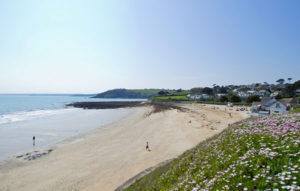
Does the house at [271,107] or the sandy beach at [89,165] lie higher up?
the house at [271,107]

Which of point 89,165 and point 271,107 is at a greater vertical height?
point 271,107

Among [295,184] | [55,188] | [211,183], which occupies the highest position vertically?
[295,184]

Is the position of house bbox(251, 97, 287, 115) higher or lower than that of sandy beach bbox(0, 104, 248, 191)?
higher

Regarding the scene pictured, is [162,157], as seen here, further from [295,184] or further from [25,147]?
[25,147]

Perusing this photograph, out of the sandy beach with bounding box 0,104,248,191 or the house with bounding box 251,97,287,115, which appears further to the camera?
the house with bounding box 251,97,287,115

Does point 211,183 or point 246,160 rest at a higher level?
point 246,160

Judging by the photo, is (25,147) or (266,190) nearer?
(266,190)

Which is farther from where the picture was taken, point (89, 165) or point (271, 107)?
point (271, 107)

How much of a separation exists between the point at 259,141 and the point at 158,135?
2472cm

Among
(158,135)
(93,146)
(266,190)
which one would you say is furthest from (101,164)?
(266,190)

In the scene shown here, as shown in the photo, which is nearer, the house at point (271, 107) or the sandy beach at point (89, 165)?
the sandy beach at point (89, 165)

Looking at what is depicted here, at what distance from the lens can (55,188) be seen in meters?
14.2

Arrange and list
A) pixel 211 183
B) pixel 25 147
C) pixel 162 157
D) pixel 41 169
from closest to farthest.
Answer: pixel 211 183
pixel 41 169
pixel 162 157
pixel 25 147

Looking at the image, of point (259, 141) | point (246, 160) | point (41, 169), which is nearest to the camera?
point (246, 160)
